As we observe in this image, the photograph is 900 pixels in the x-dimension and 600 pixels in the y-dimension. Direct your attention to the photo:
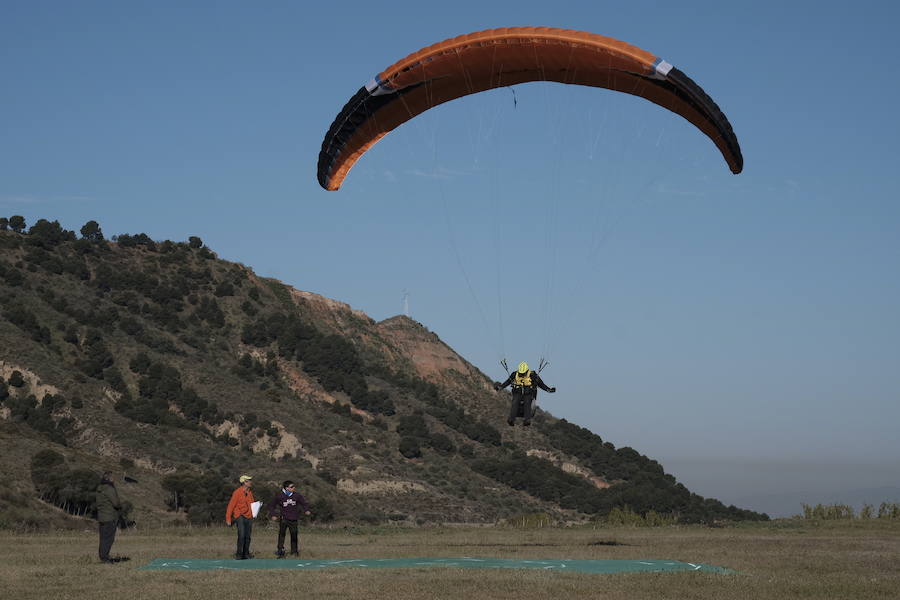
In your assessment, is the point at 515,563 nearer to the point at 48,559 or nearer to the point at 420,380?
the point at 48,559

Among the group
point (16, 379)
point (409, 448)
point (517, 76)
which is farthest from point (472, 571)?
point (409, 448)

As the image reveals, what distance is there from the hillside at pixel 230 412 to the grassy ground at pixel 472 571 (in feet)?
54.4

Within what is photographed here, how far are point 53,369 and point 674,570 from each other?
58077mm

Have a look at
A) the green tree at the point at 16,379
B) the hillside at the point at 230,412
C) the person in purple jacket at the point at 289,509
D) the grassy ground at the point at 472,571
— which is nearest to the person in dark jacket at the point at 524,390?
the grassy ground at the point at 472,571

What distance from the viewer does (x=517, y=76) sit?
83.5 feet

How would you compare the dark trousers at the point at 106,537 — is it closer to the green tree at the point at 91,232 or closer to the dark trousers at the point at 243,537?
the dark trousers at the point at 243,537

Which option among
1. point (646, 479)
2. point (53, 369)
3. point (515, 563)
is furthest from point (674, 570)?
point (646, 479)

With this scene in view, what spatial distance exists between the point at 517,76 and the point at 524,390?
7545 mm

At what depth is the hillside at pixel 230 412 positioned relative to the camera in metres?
58.4

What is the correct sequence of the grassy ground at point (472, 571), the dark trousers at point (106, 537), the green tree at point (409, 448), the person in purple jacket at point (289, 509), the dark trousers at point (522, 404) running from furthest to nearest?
the green tree at point (409, 448)
the dark trousers at point (522, 404)
the person in purple jacket at point (289, 509)
the dark trousers at point (106, 537)
the grassy ground at point (472, 571)

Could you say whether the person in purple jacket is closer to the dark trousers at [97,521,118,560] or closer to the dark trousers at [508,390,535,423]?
the dark trousers at [97,521,118,560]

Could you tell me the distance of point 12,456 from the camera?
164 feet

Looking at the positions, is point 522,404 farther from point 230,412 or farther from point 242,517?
point 230,412

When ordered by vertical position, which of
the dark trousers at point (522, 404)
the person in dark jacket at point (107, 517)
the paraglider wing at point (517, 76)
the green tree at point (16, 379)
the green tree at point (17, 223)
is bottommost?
the person in dark jacket at point (107, 517)
